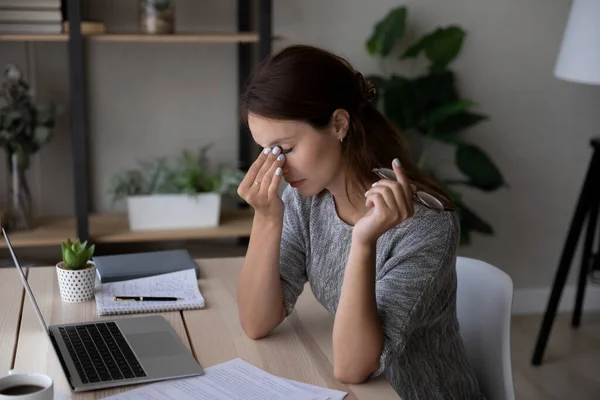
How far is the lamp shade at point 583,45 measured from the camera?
109 inches

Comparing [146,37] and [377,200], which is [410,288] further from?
[146,37]

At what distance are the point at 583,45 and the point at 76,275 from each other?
1.95 m

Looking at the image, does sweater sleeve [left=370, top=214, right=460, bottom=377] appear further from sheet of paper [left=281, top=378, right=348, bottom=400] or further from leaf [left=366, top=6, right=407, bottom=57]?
leaf [left=366, top=6, right=407, bottom=57]

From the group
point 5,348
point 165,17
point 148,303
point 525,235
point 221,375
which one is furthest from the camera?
point 525,235

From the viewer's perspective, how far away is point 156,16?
2.75 meters

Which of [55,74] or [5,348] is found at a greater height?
[55,74]

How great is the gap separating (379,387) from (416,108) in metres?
1.89

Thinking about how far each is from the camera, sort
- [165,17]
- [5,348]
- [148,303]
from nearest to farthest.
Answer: [5,348] → [148,303] → [165,17]

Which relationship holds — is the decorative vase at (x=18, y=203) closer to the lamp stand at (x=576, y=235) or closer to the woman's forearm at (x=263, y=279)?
the woman's forearm at (x=263, y=279)

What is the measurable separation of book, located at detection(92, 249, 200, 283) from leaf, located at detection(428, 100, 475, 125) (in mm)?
1386

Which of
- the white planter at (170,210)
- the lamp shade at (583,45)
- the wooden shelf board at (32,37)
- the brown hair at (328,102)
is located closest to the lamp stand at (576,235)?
the lamp shade at (583,45)

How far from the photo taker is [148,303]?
166 cm

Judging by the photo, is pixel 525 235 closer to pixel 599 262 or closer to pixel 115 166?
pixel 599 262

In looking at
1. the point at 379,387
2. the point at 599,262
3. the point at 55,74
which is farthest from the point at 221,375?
the point at 599,262
